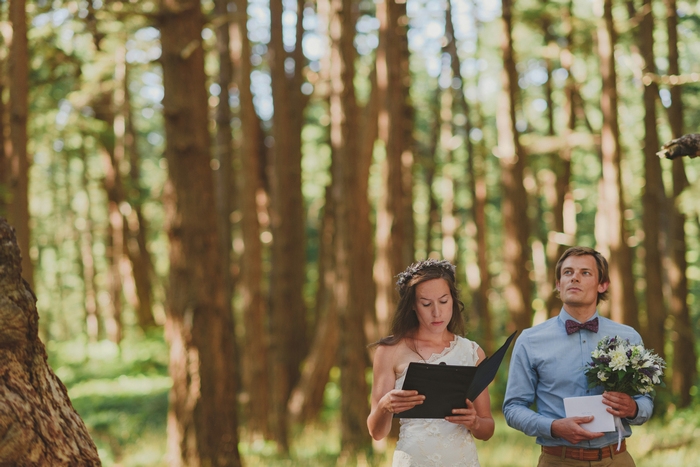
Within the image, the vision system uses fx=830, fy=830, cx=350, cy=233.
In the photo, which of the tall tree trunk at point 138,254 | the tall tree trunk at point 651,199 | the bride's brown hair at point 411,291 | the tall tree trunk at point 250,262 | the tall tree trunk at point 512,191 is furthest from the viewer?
the tall tree trunk at point 138,254

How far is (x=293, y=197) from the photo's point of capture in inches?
707

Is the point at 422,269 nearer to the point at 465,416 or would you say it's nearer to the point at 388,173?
the point at 465,416

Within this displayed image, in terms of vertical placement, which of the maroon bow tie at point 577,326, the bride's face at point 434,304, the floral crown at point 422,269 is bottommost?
the maroon bow tie at point 577,326

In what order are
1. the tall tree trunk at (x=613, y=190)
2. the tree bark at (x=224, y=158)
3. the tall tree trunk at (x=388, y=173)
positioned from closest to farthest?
the tall tree trunk at (x=388, y=173) < the tall tree trunk at (x=613, y=190) < the tree bark at (x=224, y=158)

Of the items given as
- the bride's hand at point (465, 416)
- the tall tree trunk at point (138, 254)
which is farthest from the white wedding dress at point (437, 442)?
the tall tree trunk at point (138, 254)

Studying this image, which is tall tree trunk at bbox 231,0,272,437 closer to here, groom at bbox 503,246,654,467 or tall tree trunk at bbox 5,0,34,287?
tall tree trunk at bbox 5,0,34,287

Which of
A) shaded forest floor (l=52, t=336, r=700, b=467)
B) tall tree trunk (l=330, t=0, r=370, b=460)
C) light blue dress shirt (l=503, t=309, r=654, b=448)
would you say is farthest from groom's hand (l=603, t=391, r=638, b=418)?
tall tree trunk (l=330, t=0, r=370, b=460)

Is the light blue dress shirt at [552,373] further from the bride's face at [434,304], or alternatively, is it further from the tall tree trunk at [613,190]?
the tall tree trunk at [613,190]

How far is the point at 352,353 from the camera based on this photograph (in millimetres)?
11344

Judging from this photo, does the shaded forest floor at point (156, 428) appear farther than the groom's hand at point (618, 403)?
Yes

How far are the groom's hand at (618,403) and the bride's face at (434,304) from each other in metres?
0.87

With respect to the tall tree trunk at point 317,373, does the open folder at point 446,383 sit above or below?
above

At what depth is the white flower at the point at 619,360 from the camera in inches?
156

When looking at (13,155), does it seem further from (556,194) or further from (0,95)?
(556,194)
